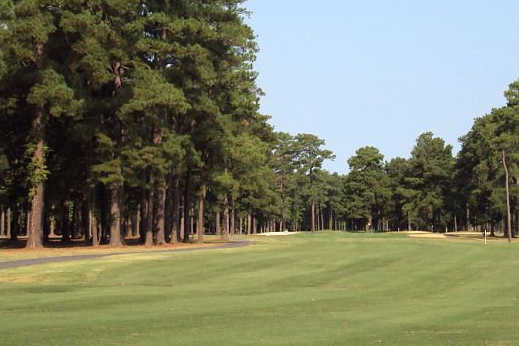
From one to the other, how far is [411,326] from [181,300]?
29.0 feet

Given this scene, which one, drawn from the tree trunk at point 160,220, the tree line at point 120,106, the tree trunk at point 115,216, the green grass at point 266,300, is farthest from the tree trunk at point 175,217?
the green grass at point 266,300

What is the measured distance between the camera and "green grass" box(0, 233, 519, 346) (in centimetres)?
1614

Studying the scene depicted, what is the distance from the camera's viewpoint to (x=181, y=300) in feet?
79.8

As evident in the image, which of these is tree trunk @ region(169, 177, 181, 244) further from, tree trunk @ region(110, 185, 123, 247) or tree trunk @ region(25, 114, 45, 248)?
tree trunk @ region(25, 114, 45, 248)

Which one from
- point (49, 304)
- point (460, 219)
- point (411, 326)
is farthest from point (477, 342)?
point (460, 219)

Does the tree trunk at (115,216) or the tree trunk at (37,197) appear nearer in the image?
the tree trunk at (37,197)

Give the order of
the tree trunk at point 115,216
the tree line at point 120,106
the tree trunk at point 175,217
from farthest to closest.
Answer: the tree trunk at point 175,217, the tree trunk at point 115,216, the tree line at point 120,106

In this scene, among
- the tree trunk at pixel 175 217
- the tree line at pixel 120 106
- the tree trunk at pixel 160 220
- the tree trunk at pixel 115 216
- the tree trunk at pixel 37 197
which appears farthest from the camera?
the tree trunk at pixel 175 217

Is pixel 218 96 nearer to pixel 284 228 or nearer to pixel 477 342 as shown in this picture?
pixel 477 342

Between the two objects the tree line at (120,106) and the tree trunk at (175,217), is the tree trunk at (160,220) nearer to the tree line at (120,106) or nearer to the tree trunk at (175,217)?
the tree line at (120,106)

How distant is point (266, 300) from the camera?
80.7 ft

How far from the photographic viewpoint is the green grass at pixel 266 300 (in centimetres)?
1614

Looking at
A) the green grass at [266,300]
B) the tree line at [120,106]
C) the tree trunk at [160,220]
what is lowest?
the green grass at [266,300]

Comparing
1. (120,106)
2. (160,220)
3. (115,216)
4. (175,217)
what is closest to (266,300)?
(120,106)
